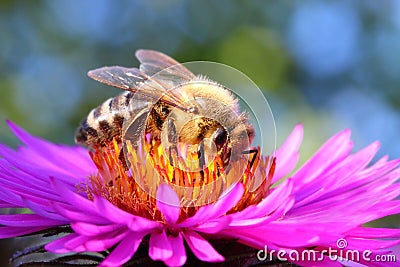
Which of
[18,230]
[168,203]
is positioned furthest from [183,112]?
[18,230]

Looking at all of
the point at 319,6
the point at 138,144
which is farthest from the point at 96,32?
the point at 138,144

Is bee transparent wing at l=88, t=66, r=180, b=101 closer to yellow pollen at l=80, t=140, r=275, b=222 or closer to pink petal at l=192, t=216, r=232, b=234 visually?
yellow pollen at l=80, t=140, r=275, b=222

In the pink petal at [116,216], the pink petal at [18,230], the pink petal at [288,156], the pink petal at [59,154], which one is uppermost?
the pink petal at [288,156]

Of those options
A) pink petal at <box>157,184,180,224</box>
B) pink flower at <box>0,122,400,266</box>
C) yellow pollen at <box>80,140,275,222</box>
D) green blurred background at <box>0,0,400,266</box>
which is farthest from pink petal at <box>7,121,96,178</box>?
green blurred background at <box>0,0,400,266</box>

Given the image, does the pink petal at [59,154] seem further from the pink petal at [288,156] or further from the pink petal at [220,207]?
the pink petal at [220,207]

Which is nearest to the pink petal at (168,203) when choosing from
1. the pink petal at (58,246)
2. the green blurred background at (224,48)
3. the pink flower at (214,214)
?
the pink flower at (214,214)

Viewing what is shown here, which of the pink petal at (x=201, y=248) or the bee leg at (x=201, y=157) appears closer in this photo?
the pink petal at (x=201, y=248)

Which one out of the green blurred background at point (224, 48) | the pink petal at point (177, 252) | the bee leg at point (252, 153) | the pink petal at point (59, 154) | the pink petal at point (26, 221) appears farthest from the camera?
the green blurred background at point (224, 48)
